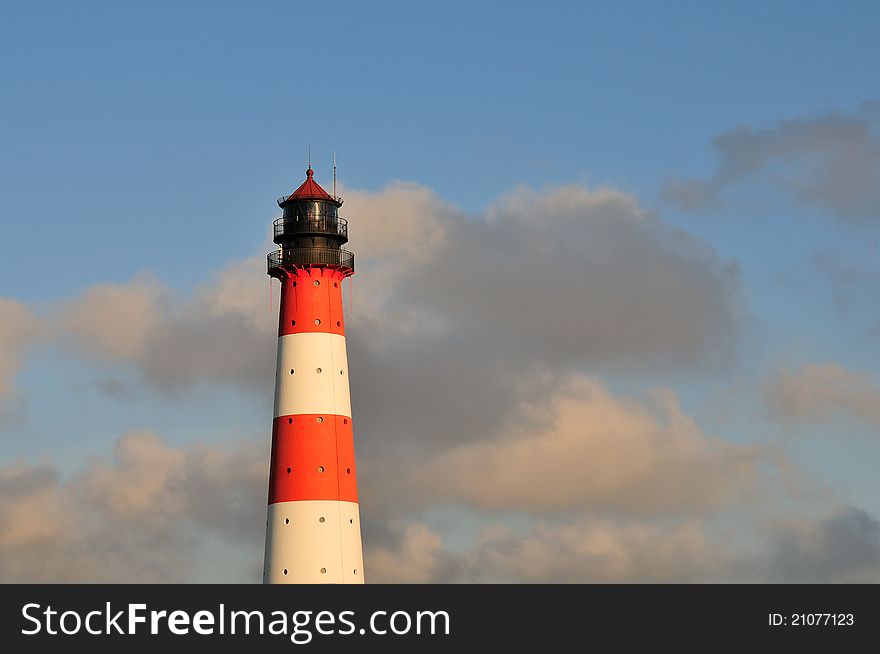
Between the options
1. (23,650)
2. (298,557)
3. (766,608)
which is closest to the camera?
(23,650)

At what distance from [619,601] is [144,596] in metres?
18.8

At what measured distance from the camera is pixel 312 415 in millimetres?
93188

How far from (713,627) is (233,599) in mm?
19054

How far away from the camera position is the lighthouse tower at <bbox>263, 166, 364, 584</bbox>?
91875mm

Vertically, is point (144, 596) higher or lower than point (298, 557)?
lower

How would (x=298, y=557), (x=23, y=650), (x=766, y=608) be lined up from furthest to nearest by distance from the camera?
(x=298, y=557) < (x=766, y=608) < (x=23, y=650)

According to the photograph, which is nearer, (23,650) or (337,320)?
(23,650)

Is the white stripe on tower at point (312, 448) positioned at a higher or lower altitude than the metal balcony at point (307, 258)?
lower

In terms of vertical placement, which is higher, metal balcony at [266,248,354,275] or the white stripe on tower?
metal balcony at [266,248,354,275]

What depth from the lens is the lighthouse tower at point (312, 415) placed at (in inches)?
3617

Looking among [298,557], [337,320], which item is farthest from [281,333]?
[298,557]

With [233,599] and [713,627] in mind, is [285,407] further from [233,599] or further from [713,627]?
[713,627]

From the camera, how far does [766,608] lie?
260ft

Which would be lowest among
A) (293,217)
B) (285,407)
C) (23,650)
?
(23,650)
